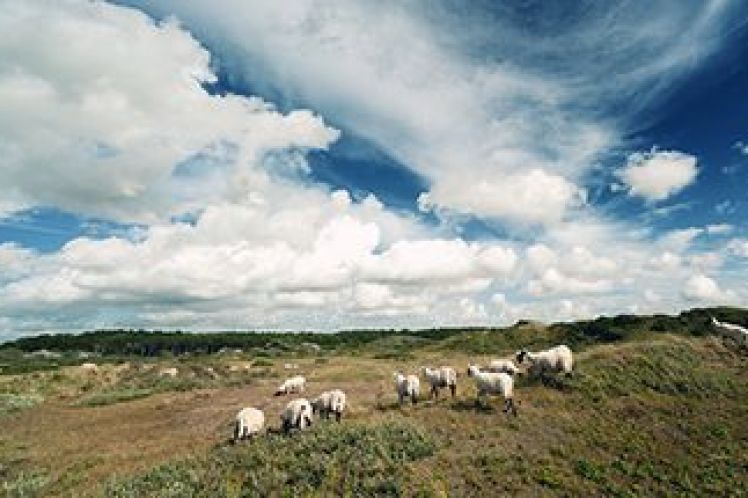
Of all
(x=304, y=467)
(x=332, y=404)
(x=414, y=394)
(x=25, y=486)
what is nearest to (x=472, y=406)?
(x=414, y=394)

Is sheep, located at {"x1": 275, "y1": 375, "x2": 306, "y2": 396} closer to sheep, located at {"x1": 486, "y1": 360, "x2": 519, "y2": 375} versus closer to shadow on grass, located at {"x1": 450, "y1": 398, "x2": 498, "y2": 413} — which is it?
sheep, located at {"x1": 486, "y1": 360, "x2": 519, "y2": 375}

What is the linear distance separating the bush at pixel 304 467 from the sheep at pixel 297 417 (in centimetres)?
162

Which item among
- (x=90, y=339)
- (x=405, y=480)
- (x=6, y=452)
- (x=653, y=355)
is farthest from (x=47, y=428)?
(x=90, y=339)

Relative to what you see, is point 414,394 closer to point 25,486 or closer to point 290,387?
point 290,387

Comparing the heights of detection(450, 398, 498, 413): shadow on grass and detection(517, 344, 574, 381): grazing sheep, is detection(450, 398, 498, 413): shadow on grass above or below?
below

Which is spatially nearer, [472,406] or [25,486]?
[25,486]

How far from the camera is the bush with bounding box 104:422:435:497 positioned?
2097 centimetres

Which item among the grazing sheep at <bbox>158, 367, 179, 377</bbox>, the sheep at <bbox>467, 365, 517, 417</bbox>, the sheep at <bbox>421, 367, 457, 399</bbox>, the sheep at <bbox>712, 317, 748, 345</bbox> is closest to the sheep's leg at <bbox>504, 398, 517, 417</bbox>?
the sheep at <bbox>467, 365, 517, 417</bbox>

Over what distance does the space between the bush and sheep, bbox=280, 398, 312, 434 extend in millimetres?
1618

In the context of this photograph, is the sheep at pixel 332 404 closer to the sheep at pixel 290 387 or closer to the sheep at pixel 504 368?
the sheep at pixel 504 368

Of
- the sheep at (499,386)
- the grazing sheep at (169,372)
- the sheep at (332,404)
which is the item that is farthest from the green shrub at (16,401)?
the sheep at (499,386)

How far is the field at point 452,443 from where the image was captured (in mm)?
21734

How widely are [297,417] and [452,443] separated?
7.56 meters

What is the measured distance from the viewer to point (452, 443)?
2472 cm
